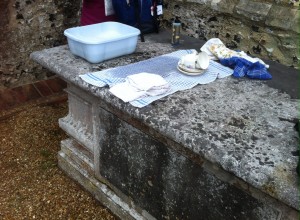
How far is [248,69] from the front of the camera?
7.27ft

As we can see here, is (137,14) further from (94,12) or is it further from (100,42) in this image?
(100,42)

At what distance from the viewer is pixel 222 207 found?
1.58 meters

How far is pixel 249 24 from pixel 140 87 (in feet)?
4.05

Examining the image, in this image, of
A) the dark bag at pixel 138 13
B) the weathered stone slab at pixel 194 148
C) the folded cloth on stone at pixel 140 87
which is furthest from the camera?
the dark bag at pixel 138 13

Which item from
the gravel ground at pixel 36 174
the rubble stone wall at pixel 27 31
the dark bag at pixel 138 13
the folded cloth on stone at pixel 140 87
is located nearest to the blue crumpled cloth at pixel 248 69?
the folded cloth on stone at pixel 140 87

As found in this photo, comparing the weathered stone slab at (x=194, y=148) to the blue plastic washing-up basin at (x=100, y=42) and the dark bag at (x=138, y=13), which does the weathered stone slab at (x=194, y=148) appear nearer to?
the blue plastic washing-up basin at (x=100, y=42)

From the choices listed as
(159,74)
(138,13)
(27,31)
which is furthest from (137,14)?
(27,31)

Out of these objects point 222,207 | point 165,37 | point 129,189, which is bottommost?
point 129,189

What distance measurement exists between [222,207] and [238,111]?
1.57 ft

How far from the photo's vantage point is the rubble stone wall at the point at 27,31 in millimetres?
3236

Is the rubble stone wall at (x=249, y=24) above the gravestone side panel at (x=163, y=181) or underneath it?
above

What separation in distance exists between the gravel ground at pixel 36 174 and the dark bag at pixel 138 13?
116 centimetres

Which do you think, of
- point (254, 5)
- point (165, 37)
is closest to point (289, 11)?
point (254, 5)

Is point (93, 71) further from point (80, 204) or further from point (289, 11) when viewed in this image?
point (289, 11)
